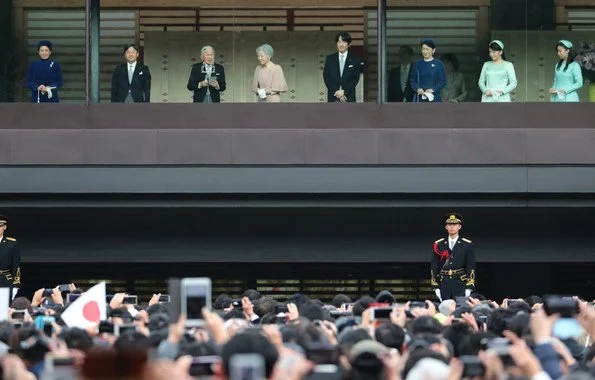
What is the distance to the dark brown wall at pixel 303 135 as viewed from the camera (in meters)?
25.7

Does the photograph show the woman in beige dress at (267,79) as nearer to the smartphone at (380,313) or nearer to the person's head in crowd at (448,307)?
the person's head in crowd at (448,307)

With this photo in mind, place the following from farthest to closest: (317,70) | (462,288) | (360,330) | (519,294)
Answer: (519,294)
(317,70)
(462,288)
(360,330)

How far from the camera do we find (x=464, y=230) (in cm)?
2648

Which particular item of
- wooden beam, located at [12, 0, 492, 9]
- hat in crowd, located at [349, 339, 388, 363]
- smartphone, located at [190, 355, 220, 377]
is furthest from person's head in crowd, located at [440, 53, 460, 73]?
smartphone, located at [190, 355, 220, 377]

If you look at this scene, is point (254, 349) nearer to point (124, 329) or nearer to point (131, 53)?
point (124, 329)

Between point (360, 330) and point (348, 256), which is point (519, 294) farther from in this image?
point (360, 330)

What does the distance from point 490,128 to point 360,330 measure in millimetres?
14948

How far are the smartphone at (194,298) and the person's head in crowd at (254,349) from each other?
9.03ft

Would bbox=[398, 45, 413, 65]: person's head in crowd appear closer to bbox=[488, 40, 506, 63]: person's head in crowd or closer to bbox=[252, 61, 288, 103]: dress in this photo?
bbox=[488, 40, 506, 63]: person's head in crowd

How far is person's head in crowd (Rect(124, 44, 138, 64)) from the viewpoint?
25.2 m

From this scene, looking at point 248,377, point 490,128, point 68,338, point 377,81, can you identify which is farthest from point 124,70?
point 248,377

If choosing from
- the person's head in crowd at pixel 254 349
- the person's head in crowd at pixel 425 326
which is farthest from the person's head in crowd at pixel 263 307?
the person's head in crowd at pixel 254 349

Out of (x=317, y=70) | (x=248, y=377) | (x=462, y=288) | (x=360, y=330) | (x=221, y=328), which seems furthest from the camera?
(x=317, y=70)

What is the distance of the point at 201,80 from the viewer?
83.5 ft
